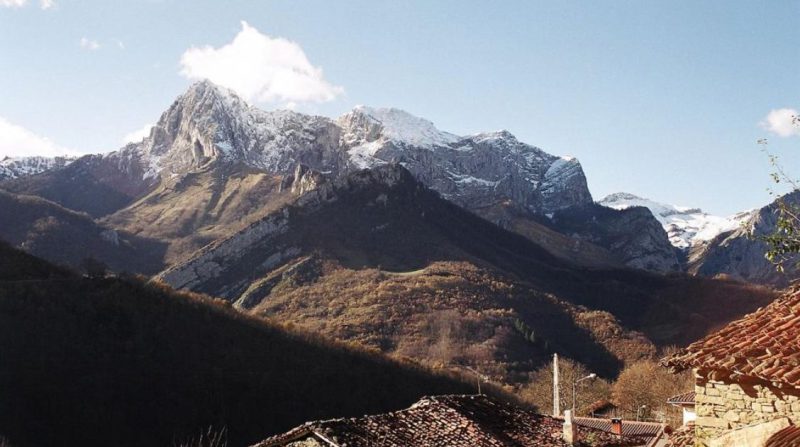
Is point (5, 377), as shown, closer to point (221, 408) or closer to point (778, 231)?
point (221, 408)

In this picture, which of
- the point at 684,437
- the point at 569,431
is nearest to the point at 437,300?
the point at 569,431

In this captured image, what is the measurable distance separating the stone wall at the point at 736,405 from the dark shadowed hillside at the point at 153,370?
48.8m

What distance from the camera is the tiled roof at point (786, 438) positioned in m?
6.97

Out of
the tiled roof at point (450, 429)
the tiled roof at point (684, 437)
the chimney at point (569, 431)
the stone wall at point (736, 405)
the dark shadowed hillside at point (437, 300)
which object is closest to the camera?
the stone wall at point (736, 405)

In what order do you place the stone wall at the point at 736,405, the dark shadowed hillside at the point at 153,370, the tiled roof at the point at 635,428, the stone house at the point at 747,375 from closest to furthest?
the stone house at the point at 747,375 → the stone wall at the point at 736,405 → the tiled roof at the point at 635,428 → the dark shadowed hillside at the point at 153,370

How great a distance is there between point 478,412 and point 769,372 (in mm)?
22485

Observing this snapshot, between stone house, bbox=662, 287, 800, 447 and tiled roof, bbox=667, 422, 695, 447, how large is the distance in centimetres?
22

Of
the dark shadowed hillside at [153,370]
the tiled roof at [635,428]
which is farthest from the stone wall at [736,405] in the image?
the dark shadowed hillside at [153,370]

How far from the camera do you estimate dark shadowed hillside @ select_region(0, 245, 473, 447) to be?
174 ft

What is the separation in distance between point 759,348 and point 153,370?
61.2 m

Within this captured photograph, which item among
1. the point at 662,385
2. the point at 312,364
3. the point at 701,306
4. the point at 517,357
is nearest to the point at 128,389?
the point at 312,364

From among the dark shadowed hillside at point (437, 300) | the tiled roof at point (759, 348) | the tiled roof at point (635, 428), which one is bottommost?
the tiled roof at point (635, 428)

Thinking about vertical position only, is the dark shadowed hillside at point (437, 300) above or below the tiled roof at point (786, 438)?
above

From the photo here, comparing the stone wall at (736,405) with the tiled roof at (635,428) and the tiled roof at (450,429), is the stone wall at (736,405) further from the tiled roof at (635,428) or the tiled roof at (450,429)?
the tiled roof at (635,428)
